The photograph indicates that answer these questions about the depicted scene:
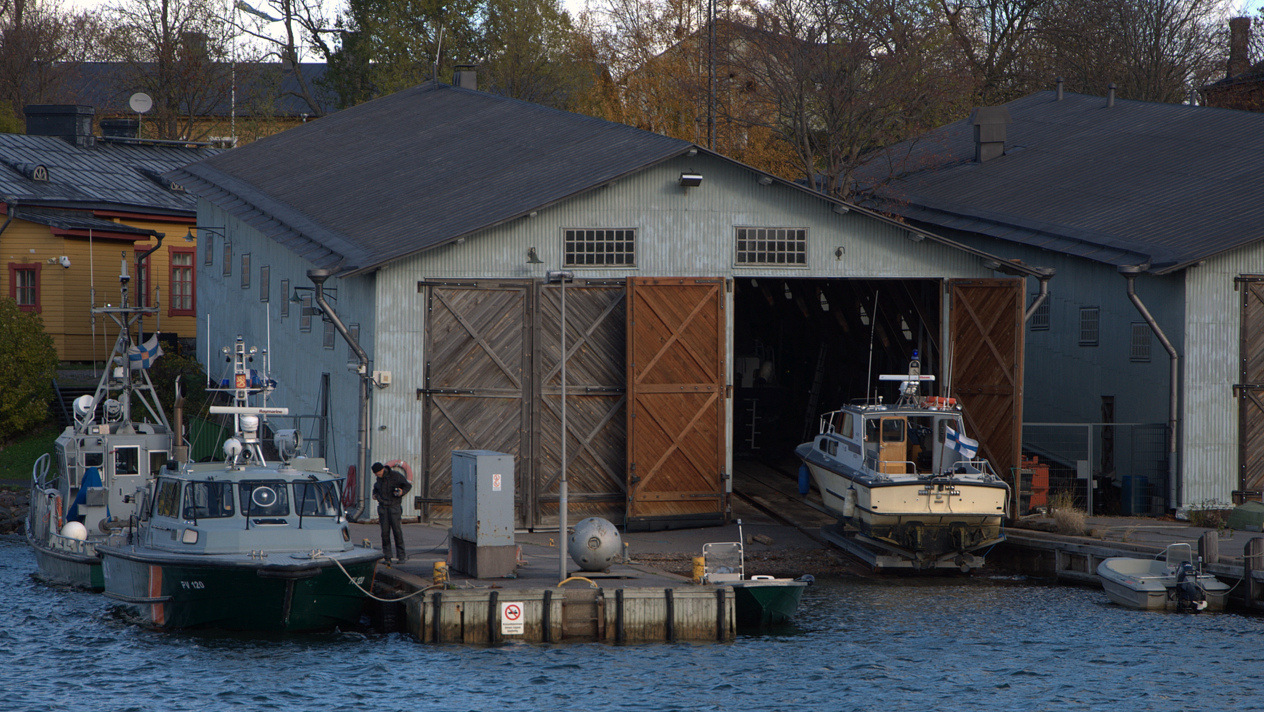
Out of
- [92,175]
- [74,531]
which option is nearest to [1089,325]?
[74,531]

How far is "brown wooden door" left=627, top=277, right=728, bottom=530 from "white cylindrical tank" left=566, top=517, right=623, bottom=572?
19.9ft

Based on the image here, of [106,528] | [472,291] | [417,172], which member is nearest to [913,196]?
[417,172]

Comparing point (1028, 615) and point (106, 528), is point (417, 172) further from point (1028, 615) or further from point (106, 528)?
point (1028, 615)

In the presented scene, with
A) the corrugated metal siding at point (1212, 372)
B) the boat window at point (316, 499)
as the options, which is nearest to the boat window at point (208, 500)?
the boat window at point (316, 499)

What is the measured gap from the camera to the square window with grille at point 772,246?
28.9 m

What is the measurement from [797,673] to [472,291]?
11.2 meters

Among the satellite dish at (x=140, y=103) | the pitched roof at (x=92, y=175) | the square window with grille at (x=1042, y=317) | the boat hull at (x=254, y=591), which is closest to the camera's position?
the boat hull at (x=254, y=591)

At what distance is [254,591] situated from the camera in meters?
20.7

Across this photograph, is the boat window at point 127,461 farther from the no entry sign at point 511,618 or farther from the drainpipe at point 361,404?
the no entry sign at point 511,618

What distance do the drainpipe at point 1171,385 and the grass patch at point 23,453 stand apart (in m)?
26.9

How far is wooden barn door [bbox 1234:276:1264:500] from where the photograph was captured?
2925 cm

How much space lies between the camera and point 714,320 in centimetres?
2862

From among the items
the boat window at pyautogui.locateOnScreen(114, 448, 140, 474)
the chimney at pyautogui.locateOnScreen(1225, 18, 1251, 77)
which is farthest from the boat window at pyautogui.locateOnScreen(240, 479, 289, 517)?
the chimney at pyautogui.locateOnScreen(1225, 18, 1251, 77)

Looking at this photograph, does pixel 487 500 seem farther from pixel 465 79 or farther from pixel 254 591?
pixel 465 79
